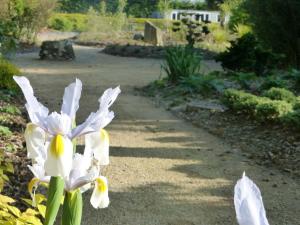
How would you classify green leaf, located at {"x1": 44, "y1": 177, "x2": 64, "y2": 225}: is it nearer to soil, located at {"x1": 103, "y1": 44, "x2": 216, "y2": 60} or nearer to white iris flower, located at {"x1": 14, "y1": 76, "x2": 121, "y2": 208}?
white iris flower, located at {"x1": 14, "y1": 76, "x2": 121, "y2": 208}

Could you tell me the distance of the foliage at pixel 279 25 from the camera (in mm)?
12359

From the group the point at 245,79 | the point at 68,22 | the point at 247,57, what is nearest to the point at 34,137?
the point at 245,79

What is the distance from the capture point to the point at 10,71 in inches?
333

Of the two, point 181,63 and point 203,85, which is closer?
point 203,85

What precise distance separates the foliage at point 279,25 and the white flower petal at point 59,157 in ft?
38.2

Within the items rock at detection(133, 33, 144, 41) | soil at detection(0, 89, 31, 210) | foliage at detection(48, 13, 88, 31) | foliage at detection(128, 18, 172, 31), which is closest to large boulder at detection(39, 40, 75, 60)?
soil at detection(0, 89, 31, 210)

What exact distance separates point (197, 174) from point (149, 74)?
866cm

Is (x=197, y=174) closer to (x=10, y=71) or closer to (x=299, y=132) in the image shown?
(x=299, y=132)

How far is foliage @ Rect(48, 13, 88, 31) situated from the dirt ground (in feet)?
86.4

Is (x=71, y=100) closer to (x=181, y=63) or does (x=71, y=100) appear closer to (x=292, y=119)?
(x=292, y=119)

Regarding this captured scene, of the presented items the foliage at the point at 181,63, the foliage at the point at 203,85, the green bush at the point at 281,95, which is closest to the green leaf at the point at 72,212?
the green bush at the point at 281,95

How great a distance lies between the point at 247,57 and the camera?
11.0 m

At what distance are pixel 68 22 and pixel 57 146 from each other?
34487mm

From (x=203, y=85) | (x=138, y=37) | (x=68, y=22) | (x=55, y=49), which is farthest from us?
(x=68, y=22)
